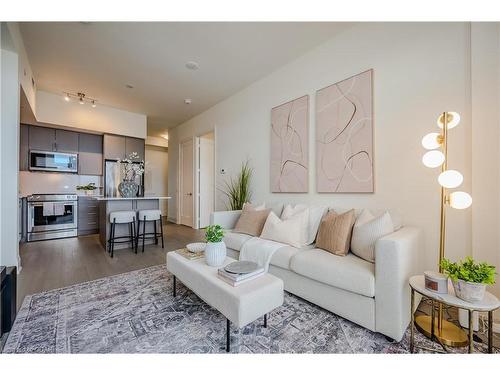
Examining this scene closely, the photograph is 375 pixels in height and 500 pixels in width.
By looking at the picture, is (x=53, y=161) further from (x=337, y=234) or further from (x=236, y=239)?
(x=337, y=234)

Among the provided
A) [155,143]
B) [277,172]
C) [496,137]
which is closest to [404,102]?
[496,137]

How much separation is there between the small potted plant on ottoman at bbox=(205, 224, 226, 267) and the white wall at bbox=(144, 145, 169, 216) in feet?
21.6

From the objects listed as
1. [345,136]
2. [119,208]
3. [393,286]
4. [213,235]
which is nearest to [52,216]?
[119,208]

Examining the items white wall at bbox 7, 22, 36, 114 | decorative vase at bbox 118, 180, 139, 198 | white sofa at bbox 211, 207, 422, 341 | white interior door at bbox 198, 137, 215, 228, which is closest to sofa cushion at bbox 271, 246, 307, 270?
white sofa at bbox 211, 207, 422, 341

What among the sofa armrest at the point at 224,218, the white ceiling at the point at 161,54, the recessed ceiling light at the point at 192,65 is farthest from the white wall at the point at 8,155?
the sofa armrest at the point at 224,218

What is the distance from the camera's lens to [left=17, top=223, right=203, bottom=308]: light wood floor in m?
2.35

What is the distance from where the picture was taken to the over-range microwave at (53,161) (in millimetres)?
4281

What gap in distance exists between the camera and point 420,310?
187 centimetres

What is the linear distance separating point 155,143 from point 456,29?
769cm

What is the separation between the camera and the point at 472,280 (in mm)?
1196

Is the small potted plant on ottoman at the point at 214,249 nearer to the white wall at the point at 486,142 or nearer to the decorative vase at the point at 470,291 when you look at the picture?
the decorative vase at the point at 470,291

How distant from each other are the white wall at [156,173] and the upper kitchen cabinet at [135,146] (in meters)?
2.19

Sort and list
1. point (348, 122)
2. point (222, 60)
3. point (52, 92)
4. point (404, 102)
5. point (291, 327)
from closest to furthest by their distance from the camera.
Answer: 1. point (291, 327)
2. point (404, 102)
3. point (348, 122)
4. point (222, 60)
5. point (52, 92)
